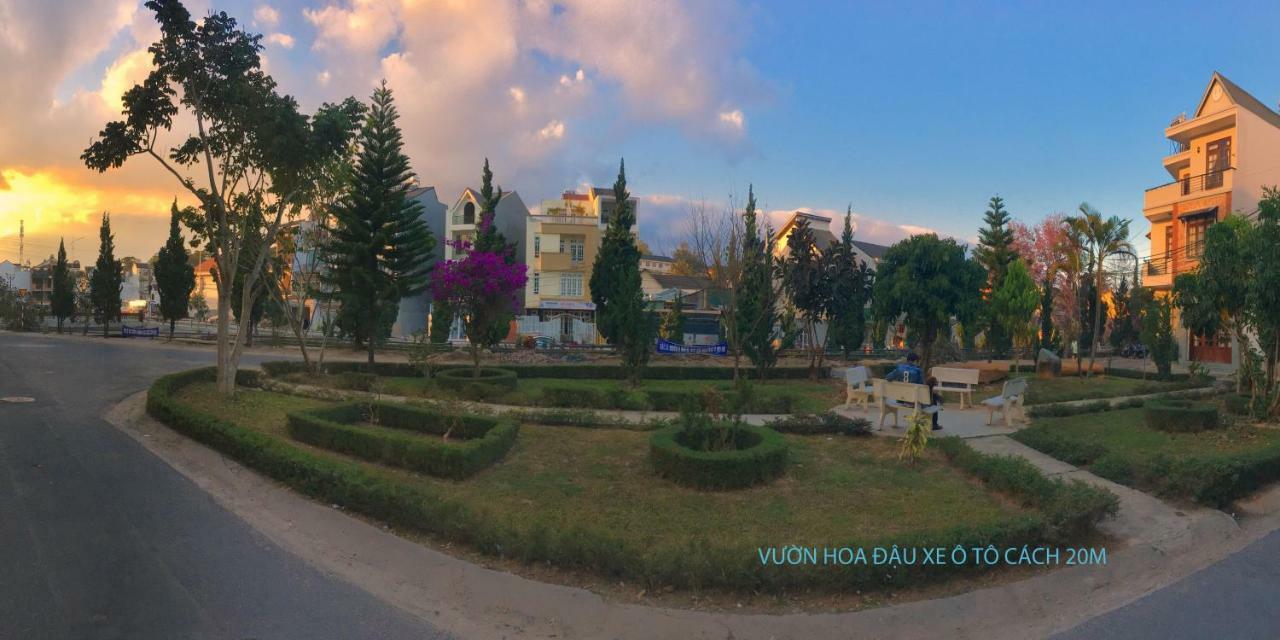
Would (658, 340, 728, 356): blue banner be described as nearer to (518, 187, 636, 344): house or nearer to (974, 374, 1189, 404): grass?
(518, 187, 636, 344): house

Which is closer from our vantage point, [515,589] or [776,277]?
[515,589]

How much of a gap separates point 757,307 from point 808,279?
5.95 feet

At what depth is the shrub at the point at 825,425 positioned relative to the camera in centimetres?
1084

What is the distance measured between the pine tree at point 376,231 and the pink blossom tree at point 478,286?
5.11 metres

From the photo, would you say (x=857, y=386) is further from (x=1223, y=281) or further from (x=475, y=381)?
(x=475, y=381)

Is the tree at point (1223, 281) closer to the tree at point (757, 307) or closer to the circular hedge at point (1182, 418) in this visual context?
the circular hedge at point (1182, 418)

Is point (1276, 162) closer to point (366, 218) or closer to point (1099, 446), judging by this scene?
point (1099, 446)

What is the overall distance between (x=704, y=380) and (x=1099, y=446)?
12447 millimetres

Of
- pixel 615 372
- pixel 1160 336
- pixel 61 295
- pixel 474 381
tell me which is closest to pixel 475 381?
pixel 474 381

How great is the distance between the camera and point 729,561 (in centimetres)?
505

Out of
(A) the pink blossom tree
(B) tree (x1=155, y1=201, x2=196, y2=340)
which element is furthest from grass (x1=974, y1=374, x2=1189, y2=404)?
(B) tree (x1=155, y1=201, x2=196, y2=340)

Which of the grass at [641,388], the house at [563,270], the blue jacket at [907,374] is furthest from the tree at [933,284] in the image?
the house at [563,270]

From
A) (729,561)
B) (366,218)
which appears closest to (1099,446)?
(729,561)

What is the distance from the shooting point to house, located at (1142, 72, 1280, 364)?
27.6 m
